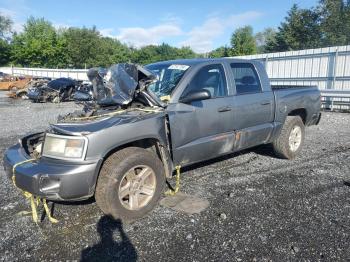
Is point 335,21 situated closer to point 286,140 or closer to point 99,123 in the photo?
point 286,140

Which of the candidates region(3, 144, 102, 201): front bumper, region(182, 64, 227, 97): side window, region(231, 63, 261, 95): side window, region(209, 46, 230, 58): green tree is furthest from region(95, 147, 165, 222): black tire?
region(209, 46, 230, 58): green tree

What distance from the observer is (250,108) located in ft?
16.4

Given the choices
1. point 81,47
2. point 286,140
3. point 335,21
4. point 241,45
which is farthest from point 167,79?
point 81,47

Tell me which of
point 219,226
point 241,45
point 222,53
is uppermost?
point 241,45

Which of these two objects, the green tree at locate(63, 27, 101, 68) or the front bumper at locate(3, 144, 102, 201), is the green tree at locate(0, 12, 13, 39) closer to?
the green tree at locate(63, 27, 101, 68)

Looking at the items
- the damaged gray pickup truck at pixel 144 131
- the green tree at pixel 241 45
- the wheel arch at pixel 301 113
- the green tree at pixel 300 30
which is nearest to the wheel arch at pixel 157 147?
the damaged gray pickup truck at pixel 144 131

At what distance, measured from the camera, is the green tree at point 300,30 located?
145 feet

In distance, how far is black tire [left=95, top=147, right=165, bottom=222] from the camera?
347cm

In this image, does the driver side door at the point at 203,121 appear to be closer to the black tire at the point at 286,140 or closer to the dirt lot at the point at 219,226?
the dirt lot at the point at 219,226

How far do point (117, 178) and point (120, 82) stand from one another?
4.48ft

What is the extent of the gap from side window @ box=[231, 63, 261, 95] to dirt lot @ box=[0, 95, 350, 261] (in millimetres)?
1373

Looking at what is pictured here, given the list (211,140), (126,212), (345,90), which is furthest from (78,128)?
(345,90)

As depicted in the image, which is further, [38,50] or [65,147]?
[38,50]

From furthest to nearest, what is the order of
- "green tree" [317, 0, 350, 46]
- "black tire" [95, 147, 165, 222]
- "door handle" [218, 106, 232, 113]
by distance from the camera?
"green tree" [317, 0, 350, 46] → "door handle" [218, 106, 232, 113] → "black tire" [95, 147, 165, 222]
